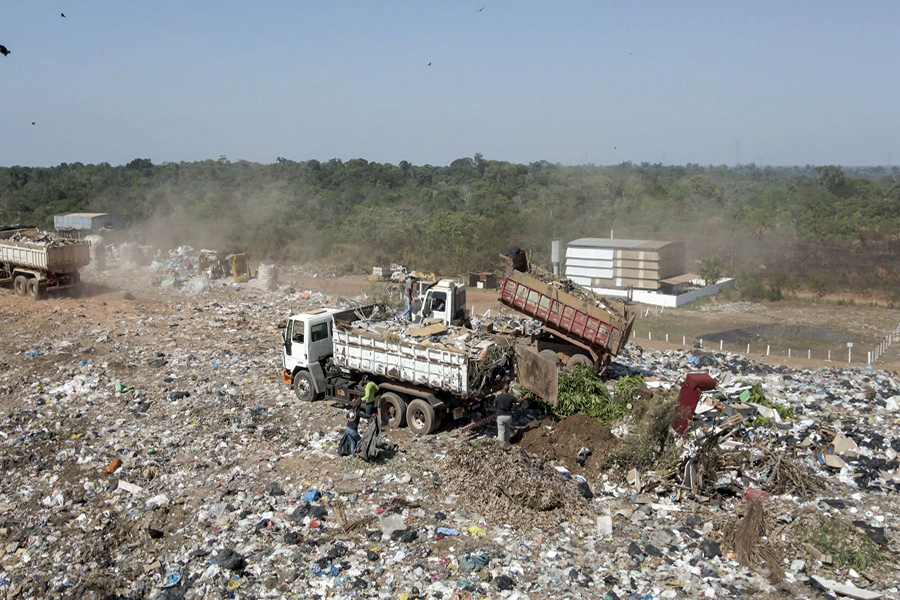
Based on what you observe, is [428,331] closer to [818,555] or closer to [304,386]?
[304,386]

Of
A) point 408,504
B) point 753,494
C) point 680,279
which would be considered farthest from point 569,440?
point 680,279

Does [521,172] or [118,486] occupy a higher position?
[521,172]

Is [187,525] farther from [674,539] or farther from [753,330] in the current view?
[753,330]

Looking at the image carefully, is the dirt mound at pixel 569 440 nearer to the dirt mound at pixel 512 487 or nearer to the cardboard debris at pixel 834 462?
the dirt mound at pixel 512 487

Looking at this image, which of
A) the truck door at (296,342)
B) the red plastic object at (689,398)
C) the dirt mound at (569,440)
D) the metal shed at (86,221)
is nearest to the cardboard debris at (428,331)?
the dirt mound at (569,440)

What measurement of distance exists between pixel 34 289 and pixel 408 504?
16.7 metres

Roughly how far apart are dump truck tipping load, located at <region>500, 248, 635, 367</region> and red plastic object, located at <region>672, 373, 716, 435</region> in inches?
124

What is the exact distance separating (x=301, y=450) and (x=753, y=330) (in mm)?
16523

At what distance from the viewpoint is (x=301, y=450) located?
9945 millimetres

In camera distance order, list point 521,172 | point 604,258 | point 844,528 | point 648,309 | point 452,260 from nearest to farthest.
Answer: point 844,528 → point 648,309 → point 604,258 → point 452,260 → point 521,172

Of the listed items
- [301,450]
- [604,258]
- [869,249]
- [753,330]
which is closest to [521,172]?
[869,249]

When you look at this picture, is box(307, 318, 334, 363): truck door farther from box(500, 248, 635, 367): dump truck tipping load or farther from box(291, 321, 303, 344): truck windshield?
box(500, 248, 635, 367): dump truck tipping load

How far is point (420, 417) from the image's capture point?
34.4ft

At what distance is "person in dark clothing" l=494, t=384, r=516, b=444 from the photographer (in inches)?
385
